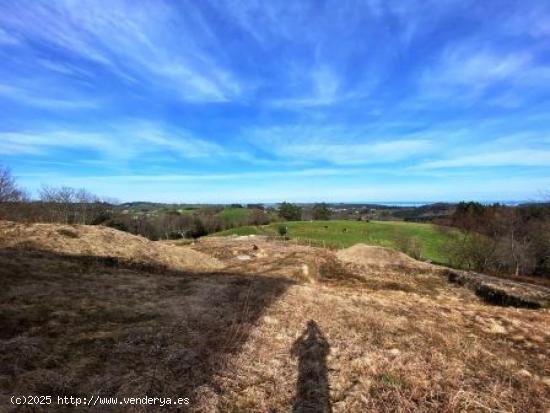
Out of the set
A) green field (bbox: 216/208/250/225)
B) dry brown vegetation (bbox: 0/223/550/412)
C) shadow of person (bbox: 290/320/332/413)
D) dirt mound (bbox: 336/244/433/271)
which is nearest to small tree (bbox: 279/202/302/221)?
green field (bbox: 216/208/250/225)

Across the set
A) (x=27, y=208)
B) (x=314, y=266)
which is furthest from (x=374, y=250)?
(x=27, y=208)

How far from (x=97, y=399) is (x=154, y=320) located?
345 cm

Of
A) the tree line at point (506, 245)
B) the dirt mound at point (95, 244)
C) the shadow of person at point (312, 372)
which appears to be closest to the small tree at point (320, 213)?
the tree line at point (506, 245)

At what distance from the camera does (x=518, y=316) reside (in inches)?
469

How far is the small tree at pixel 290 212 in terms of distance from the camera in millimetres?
112438

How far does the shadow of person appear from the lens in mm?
5569

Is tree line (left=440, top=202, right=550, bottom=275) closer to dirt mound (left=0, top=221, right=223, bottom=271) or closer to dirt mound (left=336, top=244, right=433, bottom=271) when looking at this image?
dirt mound (left=336, top=244, right=433, bottom=271)

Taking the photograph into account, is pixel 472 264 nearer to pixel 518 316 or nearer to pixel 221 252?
pixel 221 252

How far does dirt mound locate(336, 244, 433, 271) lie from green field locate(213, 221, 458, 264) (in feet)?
100

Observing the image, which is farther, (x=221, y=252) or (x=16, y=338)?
(x=221, y=252)

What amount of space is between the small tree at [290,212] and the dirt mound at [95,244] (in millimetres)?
93394

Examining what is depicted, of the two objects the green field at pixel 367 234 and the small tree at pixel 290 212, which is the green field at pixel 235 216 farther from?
the green field at pixel 367 234

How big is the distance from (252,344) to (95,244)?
1121 centimetres

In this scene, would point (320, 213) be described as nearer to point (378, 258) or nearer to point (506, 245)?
point (506, 245)
